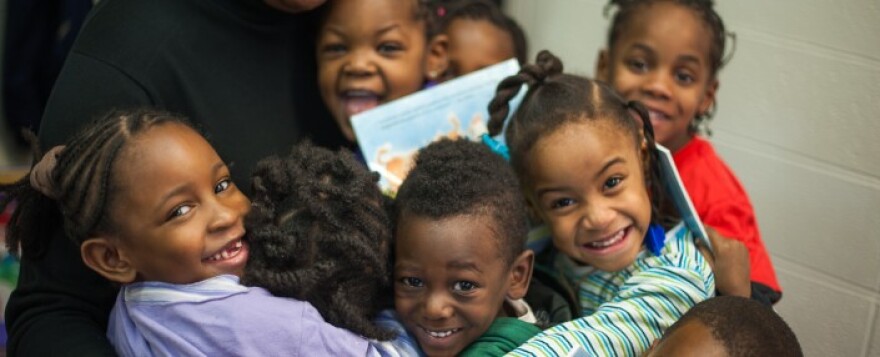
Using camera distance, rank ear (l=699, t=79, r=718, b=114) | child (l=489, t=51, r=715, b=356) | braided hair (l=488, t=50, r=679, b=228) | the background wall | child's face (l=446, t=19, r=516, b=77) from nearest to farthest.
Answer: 1. child (l=489, t=51, r=715, b=356)
2. braided hair (l=488, t=50, r=679, b=228)
3. ear (l=699, t=79, r=718, b=114)
4. child's face (l=446, t=19, r=516, b=77)
5. the background wall

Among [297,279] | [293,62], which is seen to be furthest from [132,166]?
[293,62]

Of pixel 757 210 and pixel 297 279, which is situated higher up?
pixel 297 279

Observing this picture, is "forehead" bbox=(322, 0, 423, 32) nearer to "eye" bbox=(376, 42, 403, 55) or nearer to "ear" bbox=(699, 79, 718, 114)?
"eye" bbox=(376, 42, 403, 55)

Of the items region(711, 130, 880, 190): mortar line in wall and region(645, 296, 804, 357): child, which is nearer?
region(645, 296, 804, 357): child

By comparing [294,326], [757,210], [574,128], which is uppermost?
[574,128]

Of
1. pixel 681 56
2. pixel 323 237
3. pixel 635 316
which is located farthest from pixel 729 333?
pixel 681 56

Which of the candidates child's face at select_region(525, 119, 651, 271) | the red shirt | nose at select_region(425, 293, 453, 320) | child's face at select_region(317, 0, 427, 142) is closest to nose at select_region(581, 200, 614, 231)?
child's face at select_region(525, 119, 651, 271)

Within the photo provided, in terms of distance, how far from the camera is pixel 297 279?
4.79 feet

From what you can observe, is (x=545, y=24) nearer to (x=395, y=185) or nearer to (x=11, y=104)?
(x=395, y=185)

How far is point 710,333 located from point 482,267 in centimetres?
41

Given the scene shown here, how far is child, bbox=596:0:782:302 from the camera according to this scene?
Result: 2.09 meters

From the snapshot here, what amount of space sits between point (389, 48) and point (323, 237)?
24.5 inches

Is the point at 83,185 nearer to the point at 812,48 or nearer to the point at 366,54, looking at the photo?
the point at 366,54

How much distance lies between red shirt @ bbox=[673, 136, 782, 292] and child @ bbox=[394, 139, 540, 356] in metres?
0.65
